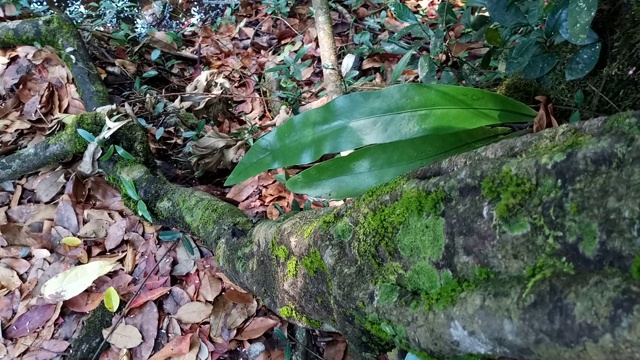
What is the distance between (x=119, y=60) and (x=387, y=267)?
1812 mm

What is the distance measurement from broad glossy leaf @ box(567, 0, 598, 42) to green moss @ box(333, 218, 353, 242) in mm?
530

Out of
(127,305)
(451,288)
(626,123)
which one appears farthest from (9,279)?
(626,123)

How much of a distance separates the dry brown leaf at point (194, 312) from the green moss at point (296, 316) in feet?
1.37

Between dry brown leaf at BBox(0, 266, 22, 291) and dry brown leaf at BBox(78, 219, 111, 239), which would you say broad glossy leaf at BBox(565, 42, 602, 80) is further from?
dry brown leaf at BBox(0, 266, 22, 291)

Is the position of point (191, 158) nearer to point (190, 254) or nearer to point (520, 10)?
point (190, 254)

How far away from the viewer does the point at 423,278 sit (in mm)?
646

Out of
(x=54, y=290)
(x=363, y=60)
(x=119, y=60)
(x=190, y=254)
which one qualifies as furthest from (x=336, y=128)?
(x=119, y=60)

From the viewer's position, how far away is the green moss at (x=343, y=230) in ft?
2.51

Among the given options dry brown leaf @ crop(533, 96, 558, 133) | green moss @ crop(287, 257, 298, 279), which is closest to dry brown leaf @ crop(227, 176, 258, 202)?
green moss @ crop(287, 257, 298, 279)

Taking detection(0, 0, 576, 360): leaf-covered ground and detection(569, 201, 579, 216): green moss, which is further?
detection(0, 0, 576, 360): leaf-covered ground

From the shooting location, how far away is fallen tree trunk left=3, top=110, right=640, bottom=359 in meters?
0.46

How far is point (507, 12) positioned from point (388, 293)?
0.71 metres

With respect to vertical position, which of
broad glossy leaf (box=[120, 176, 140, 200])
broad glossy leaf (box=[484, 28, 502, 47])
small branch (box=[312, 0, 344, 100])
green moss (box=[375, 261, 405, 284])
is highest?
broad glossy leaf (box=[484, 28, 502, 47])

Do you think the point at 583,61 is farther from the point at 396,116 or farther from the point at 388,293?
the point at 388,293
